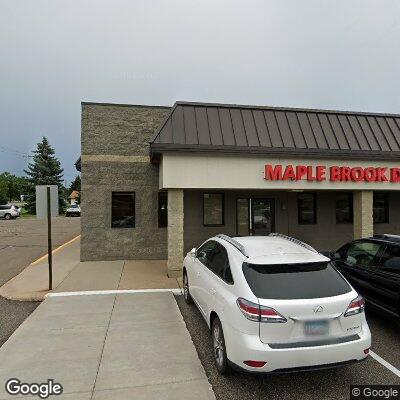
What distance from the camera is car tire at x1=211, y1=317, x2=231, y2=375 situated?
391cm

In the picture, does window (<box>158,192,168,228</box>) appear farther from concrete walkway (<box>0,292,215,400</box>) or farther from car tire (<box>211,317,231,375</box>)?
car tire (<box>211,317,231,375</box>)

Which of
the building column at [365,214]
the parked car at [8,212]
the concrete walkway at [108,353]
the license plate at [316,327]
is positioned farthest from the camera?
the parked car at [8,212]

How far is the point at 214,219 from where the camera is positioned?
39.4 ft

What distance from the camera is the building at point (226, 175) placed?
9.01 meters

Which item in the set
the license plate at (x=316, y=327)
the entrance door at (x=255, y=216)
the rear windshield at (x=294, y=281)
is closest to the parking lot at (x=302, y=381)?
the license plate at (x=316, y=327)

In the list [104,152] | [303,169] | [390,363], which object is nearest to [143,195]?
[104,152]

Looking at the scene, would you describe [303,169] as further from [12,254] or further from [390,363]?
[12,254]

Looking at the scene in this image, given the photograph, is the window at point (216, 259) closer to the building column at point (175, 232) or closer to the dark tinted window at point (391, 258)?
the dark tinted window at point (391, 258)

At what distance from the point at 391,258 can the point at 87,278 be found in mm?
7389

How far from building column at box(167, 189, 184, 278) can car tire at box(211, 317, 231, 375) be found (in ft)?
15.4

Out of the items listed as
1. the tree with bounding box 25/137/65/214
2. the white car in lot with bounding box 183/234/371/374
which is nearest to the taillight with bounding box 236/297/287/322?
the white car in lot with bounding box 183/234/371/374

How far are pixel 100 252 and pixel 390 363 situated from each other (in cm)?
939

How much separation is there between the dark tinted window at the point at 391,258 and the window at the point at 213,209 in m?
6.91

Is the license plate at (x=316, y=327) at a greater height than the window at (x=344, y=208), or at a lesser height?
→ lesser
